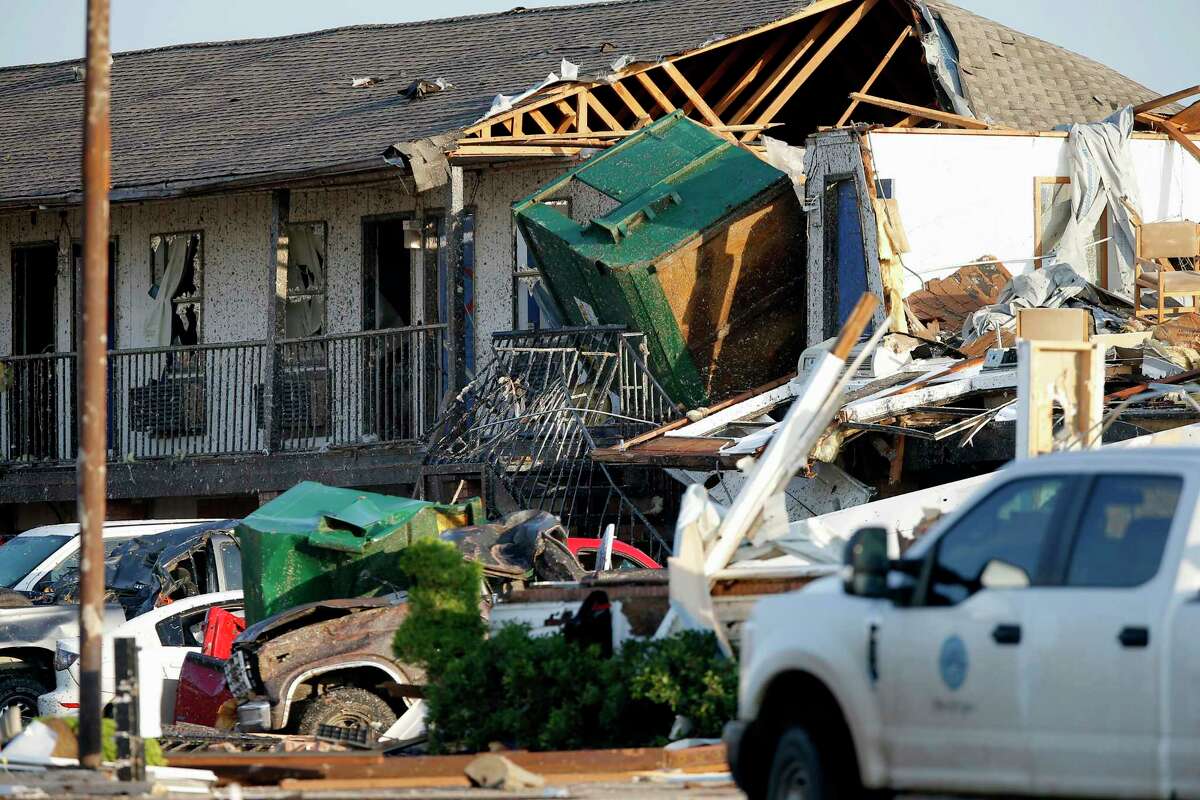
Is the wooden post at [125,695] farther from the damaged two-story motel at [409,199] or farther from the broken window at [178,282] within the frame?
the broken window at [178,282]

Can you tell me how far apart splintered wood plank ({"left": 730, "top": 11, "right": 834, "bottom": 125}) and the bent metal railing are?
4302 mm

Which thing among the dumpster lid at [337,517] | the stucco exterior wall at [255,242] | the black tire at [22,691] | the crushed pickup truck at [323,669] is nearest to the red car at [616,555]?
the dumpster lid at [337,517]

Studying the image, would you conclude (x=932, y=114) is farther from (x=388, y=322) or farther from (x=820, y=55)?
(x=388, y=322)

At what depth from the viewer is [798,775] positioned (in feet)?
23.1

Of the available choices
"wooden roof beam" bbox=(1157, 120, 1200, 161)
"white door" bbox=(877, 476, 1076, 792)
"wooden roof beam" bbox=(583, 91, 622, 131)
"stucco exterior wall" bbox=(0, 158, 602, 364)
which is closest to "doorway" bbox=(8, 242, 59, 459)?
"stucco exterior wall" bbox=(0, 158, 602, 364)

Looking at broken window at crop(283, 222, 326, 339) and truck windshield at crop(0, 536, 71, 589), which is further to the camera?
broken window at crop(283, 222, 326, 339)

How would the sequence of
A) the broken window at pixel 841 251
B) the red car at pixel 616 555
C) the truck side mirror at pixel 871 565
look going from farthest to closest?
the broken window at pixel 841 251
the red car at pixel 616 555
the truck side mirror at pixel 871 565

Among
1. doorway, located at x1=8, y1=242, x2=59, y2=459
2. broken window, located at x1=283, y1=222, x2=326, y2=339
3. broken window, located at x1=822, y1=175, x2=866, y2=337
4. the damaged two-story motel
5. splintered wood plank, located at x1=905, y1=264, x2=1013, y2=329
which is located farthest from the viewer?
doorway, located at x1=8, y1=242, x2=59, y2=459

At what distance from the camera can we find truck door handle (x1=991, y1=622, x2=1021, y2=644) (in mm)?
6316

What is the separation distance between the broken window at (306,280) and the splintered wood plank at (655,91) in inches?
→ 183

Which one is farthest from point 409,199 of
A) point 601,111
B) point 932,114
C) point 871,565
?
point 871,565

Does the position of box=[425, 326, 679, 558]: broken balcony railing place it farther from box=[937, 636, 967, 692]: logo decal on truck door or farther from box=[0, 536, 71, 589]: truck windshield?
box=[937, 636, 967, 692]: logo decal on truck door

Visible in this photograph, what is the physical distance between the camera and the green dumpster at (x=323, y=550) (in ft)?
45.4

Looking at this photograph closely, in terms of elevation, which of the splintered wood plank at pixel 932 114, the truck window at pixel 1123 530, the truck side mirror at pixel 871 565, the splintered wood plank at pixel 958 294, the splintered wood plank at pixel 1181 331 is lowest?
the truck side mirror at pixel 871 565
